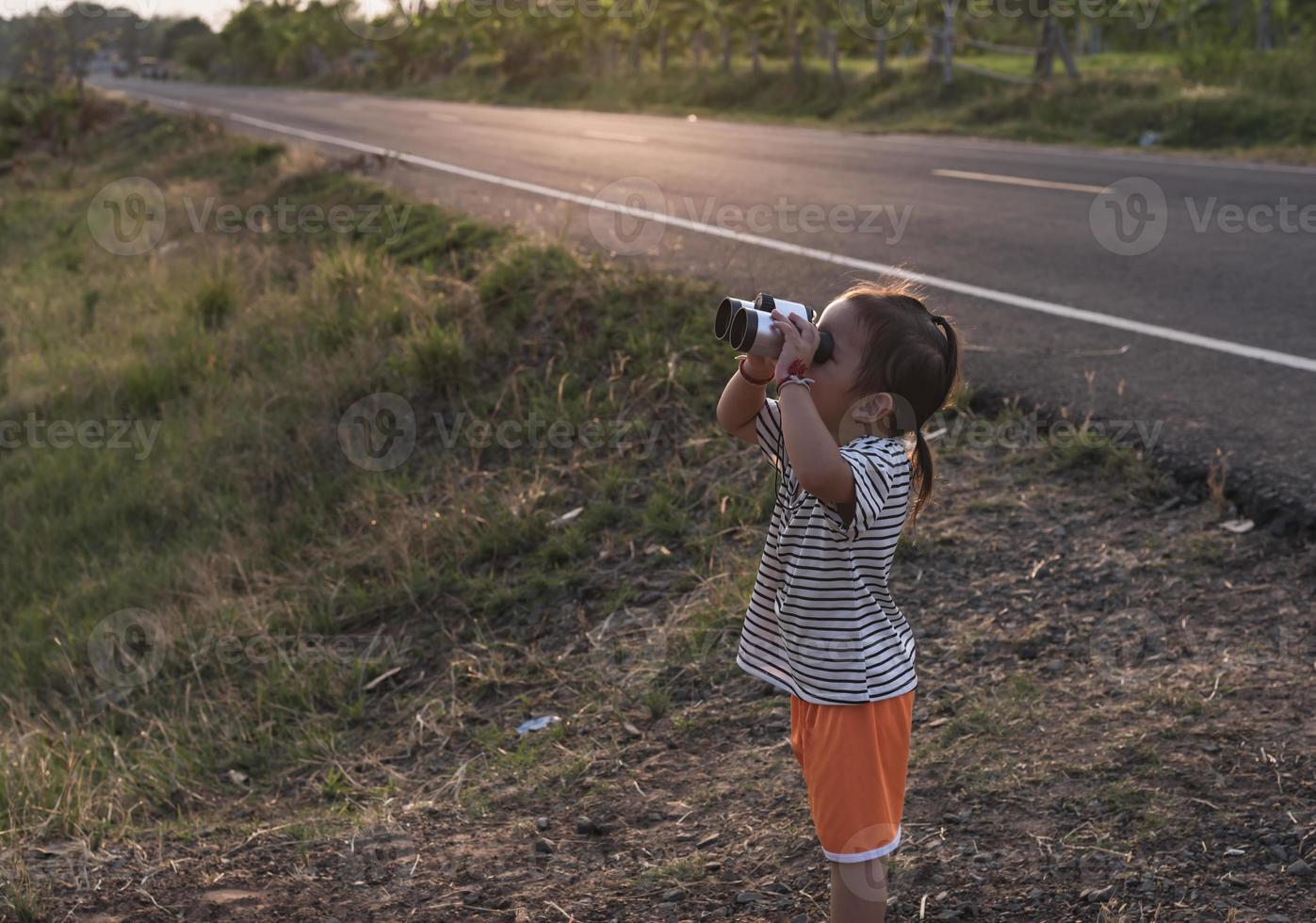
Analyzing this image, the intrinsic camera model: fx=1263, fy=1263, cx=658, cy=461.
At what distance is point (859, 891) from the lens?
7.19 feet

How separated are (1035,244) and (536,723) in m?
5.60

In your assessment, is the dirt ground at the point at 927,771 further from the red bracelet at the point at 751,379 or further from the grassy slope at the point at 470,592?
the red bracelet at the point at 751,379

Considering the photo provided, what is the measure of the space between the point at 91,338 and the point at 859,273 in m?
5.46

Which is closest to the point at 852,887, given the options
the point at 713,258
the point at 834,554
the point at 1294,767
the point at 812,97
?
the point at 834,554

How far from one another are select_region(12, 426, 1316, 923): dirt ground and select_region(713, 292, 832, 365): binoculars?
1.21 m

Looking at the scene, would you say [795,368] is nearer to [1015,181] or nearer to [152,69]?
[1015,181]

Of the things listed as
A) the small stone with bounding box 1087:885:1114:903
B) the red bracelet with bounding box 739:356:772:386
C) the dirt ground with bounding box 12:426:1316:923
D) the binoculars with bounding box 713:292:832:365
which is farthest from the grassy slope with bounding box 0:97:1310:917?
the binoculars with bounding box 713:292:832:365

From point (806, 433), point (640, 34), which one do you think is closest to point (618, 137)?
point (806, 433)

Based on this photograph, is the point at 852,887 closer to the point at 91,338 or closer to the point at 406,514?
the point at 406,514

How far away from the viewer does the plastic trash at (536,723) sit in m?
3.69

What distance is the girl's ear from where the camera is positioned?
2111 mm

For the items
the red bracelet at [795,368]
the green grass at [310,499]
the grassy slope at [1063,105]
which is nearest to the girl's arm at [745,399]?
the red bracelet at [795,368]

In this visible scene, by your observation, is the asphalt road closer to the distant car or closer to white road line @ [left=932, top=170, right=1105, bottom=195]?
white road line @ [left=932, top=170, right=1105, bottom=195]

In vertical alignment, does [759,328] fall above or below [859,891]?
above
